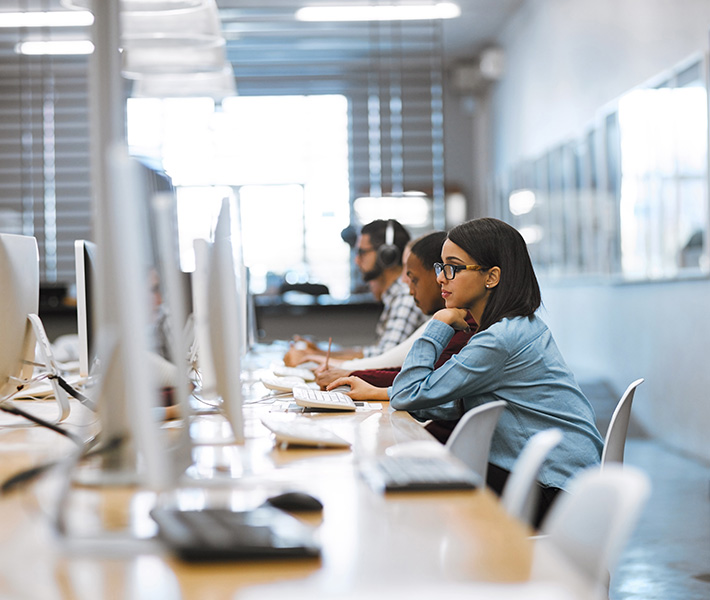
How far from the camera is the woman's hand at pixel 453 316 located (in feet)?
7.56

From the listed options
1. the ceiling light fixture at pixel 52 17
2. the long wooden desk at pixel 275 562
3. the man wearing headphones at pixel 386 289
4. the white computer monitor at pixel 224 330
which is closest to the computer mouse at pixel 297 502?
the long wooden desk at pixel 275 562

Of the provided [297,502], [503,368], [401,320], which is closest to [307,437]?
[297,502]

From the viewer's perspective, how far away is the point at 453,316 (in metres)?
2.31

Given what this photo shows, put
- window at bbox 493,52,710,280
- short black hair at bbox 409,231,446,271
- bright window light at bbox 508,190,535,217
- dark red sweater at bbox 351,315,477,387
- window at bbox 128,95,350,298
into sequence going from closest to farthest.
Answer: dark red sweater at bbox 351,315,477,387
short black hair at bbox 409,231,446,271
window at bbox 493,52,710,280
bright window light at bbox 508,190,535,217
window at bbox 128,95,350,298

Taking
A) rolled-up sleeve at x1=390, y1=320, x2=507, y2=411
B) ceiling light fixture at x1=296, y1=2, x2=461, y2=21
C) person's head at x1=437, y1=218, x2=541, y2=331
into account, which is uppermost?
ceiling light fixture at x1=296, y1=2, x2=461, y2=21

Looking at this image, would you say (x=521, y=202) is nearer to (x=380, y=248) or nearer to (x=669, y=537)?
(x=380, y=248)

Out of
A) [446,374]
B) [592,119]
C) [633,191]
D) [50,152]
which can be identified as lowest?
[446,374]

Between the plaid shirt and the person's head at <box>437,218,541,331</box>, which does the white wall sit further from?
the person's head at <box>437,218,541,331</box>

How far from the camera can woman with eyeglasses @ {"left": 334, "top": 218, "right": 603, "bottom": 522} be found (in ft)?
6.79

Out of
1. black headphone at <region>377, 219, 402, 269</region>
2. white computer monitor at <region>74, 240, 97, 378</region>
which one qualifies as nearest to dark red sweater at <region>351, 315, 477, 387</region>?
white computer monitor at <region>74, 240, 97, 378</region>

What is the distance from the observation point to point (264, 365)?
379 centimetres

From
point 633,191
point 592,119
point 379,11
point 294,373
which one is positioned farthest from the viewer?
point 379,11

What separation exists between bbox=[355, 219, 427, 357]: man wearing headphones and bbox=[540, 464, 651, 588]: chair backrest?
246cm

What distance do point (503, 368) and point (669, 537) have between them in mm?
1728
